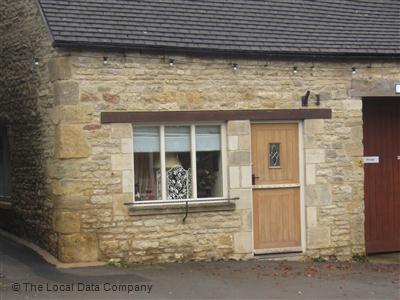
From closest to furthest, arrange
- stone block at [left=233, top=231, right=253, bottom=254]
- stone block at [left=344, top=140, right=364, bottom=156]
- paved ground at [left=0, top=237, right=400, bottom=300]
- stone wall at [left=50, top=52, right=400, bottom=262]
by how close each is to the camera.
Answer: paved ground at [left=0, top=237, right=400, bottom=300] < stone wall at [left=50, top=52, right=400, bottom=262] < stone block at [left=233, top=231, right=253, bottom=254] < stone block at [left=344, top=140, right=364, bottom=156]

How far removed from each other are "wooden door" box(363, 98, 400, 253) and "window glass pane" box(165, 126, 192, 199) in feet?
11.8

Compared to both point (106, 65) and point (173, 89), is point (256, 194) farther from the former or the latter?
point (106, 65)

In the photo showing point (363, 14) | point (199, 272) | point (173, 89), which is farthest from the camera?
point (363, 14)

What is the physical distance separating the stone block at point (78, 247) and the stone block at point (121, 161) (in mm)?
1044

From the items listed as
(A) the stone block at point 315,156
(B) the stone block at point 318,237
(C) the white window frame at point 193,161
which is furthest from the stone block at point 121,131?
(B) the stone block at point 318,237

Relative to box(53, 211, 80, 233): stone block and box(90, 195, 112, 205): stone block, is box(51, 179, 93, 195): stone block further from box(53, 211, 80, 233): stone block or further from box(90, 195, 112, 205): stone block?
box(53, 211, 80, 233): stone block

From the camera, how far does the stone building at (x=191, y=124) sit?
9953mm

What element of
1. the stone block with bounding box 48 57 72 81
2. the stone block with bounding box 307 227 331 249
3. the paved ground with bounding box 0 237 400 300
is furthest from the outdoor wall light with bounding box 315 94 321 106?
the stone block with bounding box 48 57 72 81

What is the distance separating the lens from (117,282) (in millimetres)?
8812

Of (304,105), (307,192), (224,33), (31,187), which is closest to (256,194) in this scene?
(307,192)

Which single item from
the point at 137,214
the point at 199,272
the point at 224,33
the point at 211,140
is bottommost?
the point at 199,272

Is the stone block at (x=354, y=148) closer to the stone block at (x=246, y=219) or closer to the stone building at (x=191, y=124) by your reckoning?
the stone building at (x=191, y=124)

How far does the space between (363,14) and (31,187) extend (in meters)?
6.66

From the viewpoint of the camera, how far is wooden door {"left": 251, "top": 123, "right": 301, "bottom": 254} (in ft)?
36.0
